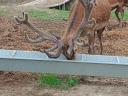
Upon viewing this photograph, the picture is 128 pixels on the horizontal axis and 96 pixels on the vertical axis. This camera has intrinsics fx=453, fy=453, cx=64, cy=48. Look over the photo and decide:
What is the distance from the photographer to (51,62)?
6.58 m

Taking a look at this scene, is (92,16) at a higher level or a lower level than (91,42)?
higher

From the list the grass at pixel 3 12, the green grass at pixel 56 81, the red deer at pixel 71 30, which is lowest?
the green grass at pixel 56 81

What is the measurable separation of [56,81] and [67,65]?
0.62 m

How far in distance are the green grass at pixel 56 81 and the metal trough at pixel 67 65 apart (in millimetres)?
450

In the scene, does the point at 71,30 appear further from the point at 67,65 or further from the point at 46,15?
the point at 46,15

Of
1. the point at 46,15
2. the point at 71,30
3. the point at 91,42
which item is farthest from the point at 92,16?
the point at 46,15

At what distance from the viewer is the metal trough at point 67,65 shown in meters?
6.55

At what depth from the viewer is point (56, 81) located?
7117mm

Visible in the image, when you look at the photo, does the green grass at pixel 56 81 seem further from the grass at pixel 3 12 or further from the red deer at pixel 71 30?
the grass at pixel 3 12

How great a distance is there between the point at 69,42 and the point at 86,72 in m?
0.50

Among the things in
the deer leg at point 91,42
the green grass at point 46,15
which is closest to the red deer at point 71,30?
the deer leg at point 91,42

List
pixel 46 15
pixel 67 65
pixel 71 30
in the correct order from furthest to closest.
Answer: pixel 46 15, pixel 71 30, pixel 67 65

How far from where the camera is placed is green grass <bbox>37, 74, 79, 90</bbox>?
7004 millimetres

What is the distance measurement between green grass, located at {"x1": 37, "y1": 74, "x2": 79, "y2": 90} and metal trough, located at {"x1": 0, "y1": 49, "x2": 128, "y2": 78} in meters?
0.45
